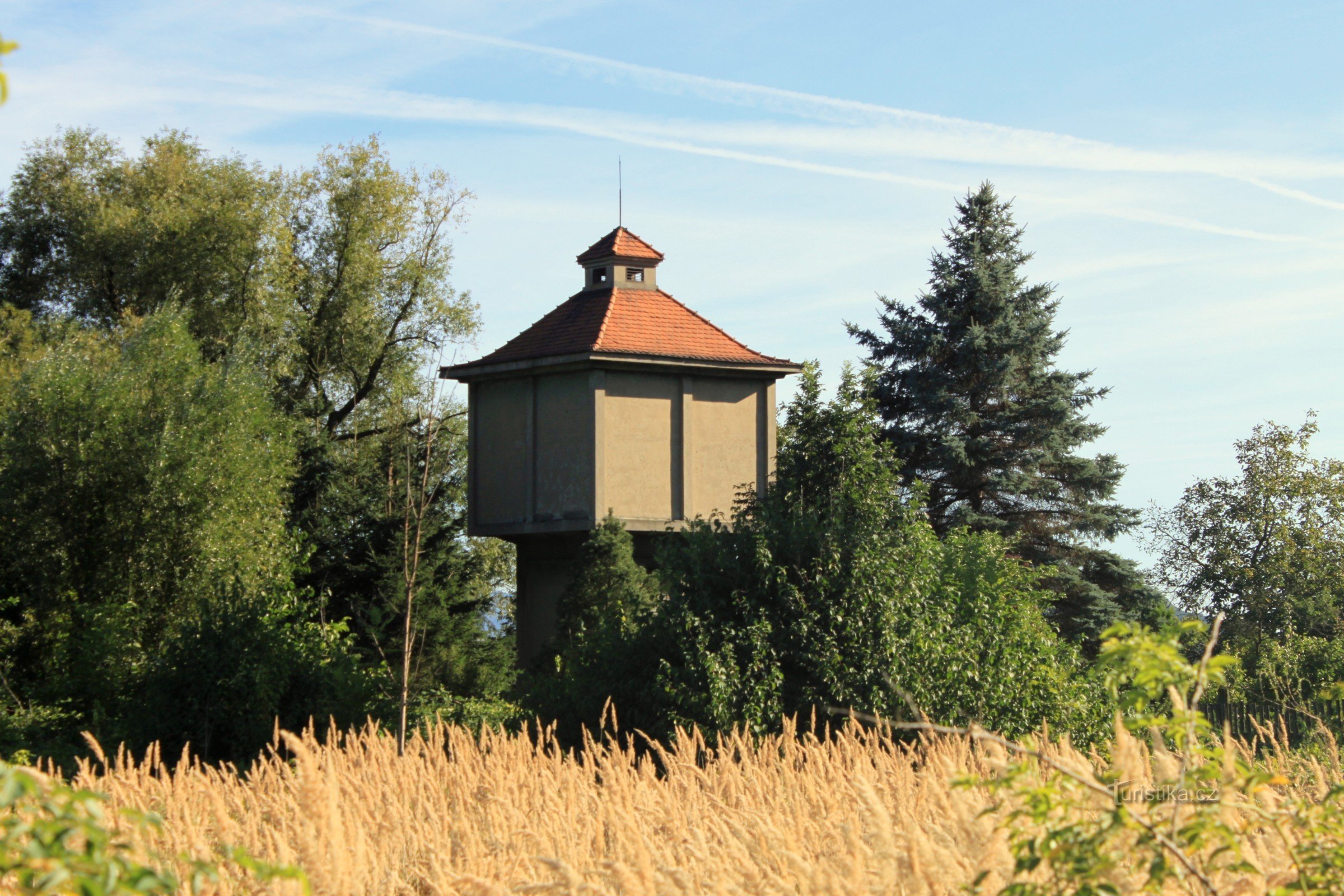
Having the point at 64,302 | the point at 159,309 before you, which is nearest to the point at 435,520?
the point at 159,309

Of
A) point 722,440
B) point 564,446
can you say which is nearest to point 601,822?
point 564,446

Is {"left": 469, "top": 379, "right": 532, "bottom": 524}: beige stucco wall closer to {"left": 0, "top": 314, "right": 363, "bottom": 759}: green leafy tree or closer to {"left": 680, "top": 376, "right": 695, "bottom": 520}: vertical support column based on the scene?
{"left": 680, "top": 376, "right": 695, "bottom": 520}: vertical support column

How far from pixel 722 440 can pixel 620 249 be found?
15.6 feet

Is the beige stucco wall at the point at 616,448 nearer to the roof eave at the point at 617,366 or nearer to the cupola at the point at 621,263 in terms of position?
the roof eave at the point at 617,366

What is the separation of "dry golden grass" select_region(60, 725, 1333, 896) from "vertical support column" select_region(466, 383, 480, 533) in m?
16.8

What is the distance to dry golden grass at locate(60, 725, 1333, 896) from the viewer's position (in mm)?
3818

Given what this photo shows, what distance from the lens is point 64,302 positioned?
32.2m

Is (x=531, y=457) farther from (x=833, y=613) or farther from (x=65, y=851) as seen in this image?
(x=65, y=851)

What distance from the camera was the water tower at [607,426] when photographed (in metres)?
24.1

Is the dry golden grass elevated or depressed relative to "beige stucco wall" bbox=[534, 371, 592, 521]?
depressed

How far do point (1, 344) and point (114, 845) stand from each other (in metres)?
29.6

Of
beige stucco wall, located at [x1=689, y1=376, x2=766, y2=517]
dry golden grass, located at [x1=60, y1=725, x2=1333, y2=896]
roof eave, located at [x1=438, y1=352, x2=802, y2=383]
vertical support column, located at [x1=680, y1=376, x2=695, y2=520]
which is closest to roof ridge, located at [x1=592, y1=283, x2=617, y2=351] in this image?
roof eave, located at [x1=438, y1=352, x2=802, y2=383]

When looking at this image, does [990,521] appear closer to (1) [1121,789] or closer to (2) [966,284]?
(2) [966,284]

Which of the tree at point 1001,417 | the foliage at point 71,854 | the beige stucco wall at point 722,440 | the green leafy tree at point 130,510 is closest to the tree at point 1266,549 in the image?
the tree at point 1001,417
